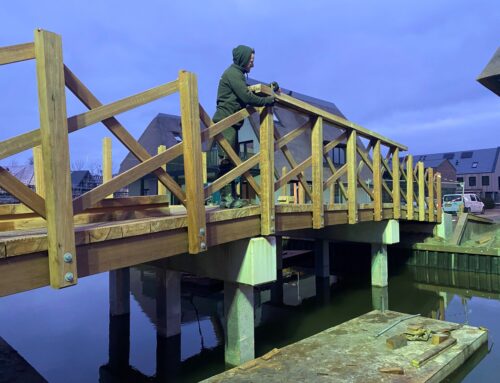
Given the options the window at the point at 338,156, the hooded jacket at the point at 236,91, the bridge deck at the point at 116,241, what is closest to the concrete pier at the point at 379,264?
the bridge deck at the point at 116,241

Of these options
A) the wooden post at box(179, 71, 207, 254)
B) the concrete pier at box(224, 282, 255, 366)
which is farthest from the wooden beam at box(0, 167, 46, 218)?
the concrete pier at box(224, 282, 255, 366)

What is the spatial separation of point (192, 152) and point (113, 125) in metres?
0.97

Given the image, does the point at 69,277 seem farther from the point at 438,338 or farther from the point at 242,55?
the point at 438,338

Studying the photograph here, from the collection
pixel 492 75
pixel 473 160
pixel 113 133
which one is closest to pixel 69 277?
pixel 113 133

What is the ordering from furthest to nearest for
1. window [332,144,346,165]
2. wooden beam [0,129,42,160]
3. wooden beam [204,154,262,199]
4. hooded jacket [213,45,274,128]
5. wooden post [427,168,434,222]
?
window [332,144,346,165]
wooden post [427,168,434,222]
hooded jacket [213,45,274,128]
wooden beam [204,154,262,199]
wooden beam [0,129,42,160]

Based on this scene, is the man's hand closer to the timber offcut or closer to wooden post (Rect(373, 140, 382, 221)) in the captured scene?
the timber offcut

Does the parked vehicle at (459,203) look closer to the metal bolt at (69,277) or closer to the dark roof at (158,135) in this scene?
the dark roof at (158,135)

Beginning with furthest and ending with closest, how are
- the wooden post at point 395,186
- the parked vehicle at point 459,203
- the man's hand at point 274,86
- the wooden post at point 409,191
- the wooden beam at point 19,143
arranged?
the parked vehicle at point 459,203 → the wooden post at point 409,191 → the wooden post at point 395,186 → the man's hand at point 274,86 → the wooden beam at point 19,143

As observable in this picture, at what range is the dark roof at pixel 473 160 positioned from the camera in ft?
173

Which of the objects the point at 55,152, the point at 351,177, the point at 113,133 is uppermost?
the point at 113,133

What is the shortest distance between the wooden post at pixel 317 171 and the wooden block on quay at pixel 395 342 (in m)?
2.27

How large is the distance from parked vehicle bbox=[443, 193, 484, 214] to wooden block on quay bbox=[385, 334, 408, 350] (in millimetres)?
14917

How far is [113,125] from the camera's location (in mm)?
3990

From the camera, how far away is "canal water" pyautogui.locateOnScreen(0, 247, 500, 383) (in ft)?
25.5
